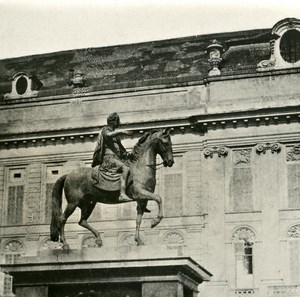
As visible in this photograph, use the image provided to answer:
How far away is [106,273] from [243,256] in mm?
19607

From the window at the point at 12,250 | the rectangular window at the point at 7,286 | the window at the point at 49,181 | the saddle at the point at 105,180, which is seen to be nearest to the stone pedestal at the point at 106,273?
the saddle at the point at 105,180

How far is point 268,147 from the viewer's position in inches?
1331

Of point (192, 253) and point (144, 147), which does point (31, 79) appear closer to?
point (192, 253)

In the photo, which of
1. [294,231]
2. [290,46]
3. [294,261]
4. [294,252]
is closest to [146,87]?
[290,46]

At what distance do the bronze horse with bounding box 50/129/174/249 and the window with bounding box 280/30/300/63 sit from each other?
21145 millimetres

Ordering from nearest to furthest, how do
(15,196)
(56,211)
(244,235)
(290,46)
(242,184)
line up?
(56,211)
(244,235)
(242,184)
(290,46)
(15,196)

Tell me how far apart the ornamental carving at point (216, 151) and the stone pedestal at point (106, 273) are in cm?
1973

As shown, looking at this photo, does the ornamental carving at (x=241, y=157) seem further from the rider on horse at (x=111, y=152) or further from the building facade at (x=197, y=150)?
the rider on horse at (x=111, y=152)

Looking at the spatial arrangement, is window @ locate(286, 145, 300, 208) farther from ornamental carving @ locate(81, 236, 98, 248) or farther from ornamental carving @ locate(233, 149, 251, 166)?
ornamental carving @ locate(81, 236, 98, 248)

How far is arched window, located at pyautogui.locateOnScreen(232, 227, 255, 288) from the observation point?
107ft

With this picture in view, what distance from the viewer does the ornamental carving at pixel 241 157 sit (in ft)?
112

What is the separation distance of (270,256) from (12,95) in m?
14.5

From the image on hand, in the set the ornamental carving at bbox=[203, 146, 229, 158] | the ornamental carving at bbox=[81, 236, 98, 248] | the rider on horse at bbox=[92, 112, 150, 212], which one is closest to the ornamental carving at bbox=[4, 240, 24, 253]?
the ornamental carving at bbox=[81, 236, 98, 248]

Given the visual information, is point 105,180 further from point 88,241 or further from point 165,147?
point 88,241
